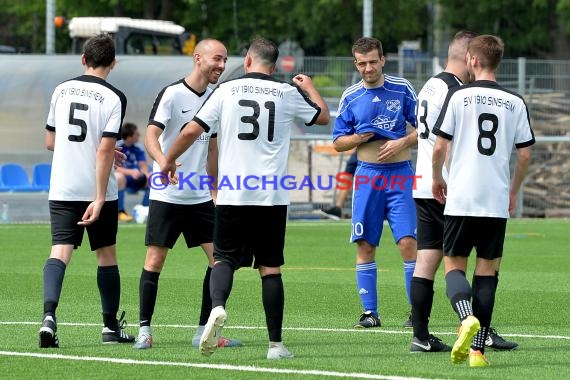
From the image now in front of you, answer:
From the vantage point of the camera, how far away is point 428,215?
32.4ft

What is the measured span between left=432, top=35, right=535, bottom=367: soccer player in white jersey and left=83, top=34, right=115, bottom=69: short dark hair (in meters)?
2.42

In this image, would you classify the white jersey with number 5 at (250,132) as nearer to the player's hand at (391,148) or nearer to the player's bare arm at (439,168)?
the player's bare arm at (439,168)

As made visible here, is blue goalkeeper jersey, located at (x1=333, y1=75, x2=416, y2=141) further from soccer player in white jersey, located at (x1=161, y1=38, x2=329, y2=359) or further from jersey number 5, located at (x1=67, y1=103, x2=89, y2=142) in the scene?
jersey number 5, located at (x1=67, y1=103, x2=89, y2=142)

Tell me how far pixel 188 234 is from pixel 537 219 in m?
15.7

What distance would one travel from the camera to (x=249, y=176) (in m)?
9.09

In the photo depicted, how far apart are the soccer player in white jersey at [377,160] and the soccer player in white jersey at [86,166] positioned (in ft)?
7.53

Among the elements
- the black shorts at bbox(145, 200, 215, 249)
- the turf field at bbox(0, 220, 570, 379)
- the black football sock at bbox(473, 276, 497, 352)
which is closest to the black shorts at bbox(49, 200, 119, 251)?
the black shorts at bbox(145, 200, 215, 249)

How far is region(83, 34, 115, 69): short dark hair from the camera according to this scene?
9.85 meters

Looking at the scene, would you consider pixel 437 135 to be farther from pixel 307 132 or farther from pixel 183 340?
pixel 307 132

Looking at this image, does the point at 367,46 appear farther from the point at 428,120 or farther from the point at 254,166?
the point at 254,166

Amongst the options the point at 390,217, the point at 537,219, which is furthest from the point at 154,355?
the point at 537,219

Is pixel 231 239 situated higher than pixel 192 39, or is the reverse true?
pixel 192 39

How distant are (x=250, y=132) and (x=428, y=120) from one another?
1449 millimetres

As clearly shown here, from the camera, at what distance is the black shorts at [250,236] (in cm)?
925
